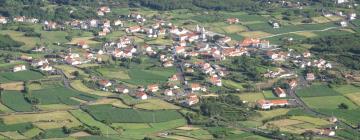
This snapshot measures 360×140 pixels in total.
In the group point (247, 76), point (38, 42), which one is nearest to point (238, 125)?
point (247, 76)

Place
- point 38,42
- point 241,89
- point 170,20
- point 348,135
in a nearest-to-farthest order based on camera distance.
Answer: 1. point 348,135
2. point 241,89
3. point 38,42
4. point 170,20

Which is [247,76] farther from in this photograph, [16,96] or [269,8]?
[269,8]

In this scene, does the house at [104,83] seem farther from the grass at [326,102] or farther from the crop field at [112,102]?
the grass at [326,102]

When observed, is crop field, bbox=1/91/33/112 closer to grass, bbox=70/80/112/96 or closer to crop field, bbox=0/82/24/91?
crop field, bbox=0/82/24/91

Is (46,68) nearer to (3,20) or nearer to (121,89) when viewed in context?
(121,89)

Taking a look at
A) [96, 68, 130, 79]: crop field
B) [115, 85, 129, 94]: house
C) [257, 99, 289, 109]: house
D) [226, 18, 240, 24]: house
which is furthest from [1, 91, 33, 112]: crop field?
[226, 18, 240, 24]: house

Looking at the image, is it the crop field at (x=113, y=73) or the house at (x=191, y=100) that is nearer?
the house at (x=191, y=100)

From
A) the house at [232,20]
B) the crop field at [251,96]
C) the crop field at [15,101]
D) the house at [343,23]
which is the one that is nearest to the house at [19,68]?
the crop field at [15,101]

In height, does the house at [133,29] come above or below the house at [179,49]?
below
